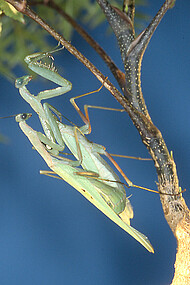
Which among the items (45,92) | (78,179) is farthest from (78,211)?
(45,92)

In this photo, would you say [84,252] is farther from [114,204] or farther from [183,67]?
[183,67]

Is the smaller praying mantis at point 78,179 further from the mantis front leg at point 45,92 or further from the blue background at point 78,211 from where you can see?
the blue background at point 78,211

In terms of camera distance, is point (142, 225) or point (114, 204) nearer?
point (114, 204)

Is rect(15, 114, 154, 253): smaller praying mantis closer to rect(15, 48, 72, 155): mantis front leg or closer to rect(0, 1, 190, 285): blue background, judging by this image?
rect(15, 48, 72, 155): mantis front leg

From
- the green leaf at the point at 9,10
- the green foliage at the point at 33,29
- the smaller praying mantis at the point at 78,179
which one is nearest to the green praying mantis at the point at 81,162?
the smaller praying mantis at the point at 78,179

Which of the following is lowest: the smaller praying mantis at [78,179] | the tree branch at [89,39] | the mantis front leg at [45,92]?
the smaller praying mantis at [78,179]

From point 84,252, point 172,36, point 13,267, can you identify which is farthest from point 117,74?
point 13,267

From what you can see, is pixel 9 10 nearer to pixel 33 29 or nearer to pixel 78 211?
pixel 33 29
